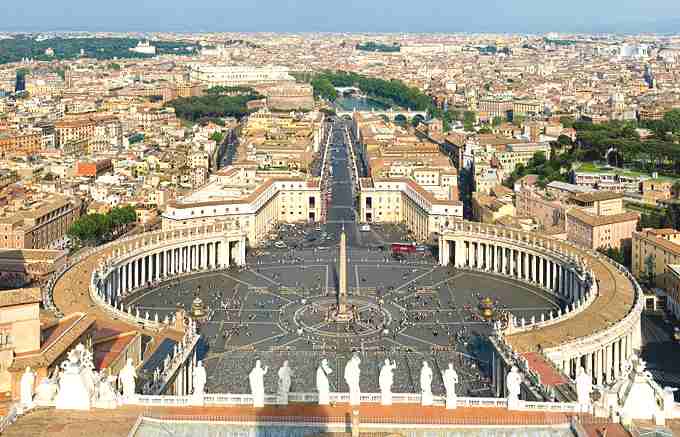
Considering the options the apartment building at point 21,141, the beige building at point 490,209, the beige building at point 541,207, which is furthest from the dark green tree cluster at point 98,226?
the apartment building at point 21,141

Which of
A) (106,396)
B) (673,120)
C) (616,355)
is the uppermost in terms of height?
(106,396)

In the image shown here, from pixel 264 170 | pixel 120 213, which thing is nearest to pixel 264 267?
pixel 120 213

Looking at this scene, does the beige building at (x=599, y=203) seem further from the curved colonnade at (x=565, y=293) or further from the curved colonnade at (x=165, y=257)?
the curved colonnade at (x=165, y=257)

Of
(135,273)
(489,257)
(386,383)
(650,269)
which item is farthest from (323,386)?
(489,257)

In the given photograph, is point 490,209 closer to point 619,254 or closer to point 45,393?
point 619,254

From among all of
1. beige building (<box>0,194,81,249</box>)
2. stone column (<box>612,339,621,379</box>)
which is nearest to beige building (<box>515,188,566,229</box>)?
stone column (<box>612,339,621,379</box>)

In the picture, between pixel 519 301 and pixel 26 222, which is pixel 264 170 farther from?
pixel 519 301

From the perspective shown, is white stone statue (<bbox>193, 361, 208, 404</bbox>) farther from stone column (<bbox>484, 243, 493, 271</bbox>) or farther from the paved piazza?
stone column (<bbox>484, 243, 493, 271</bbox>)
